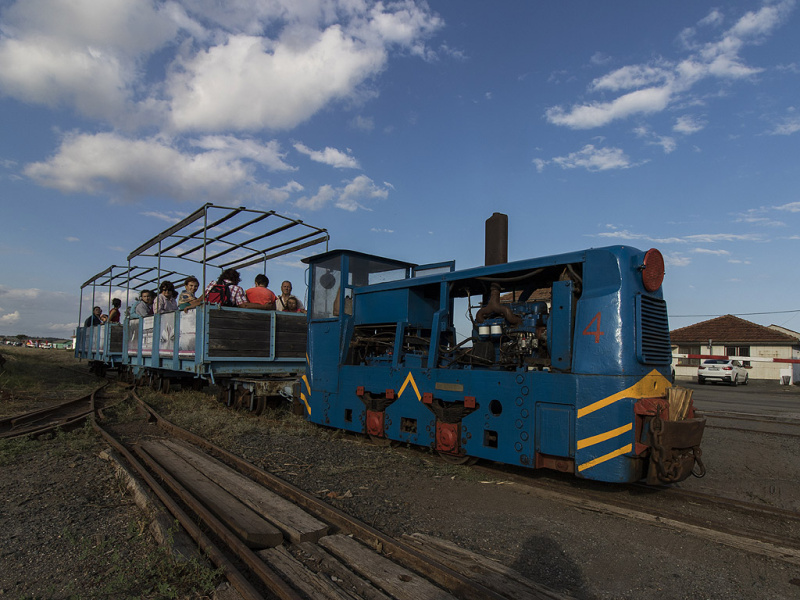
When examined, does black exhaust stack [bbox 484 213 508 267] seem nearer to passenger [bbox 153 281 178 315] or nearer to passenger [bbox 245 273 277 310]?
passenger [bbox 245 273 277 310]

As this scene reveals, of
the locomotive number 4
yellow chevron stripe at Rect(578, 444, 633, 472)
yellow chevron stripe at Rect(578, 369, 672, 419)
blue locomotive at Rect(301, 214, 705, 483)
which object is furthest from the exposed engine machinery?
yellow chevron stripe at Rect(578, 444, 633, 472)

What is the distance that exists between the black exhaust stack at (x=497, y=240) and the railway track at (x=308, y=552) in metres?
3.53

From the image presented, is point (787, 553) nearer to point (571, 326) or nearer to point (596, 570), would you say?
point (596, 570)

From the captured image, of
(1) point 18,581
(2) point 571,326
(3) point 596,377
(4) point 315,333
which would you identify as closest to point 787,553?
(3) point 596,377

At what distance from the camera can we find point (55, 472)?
540 centimetres

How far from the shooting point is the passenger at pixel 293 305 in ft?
35.3

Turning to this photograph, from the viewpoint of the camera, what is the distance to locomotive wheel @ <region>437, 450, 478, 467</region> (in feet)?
18.8

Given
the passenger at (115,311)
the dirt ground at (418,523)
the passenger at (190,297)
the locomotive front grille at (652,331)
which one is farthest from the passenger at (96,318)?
the locomotive front grille at (652,331)

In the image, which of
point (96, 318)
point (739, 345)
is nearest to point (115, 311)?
point (96, 318)

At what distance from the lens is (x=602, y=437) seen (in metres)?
4.46

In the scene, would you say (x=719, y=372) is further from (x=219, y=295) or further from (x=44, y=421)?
(x=44, y=421)

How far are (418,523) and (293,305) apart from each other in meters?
7.45

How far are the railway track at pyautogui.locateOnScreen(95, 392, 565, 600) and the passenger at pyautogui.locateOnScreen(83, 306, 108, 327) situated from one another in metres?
16.5

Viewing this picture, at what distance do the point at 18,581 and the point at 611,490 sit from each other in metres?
4.98
